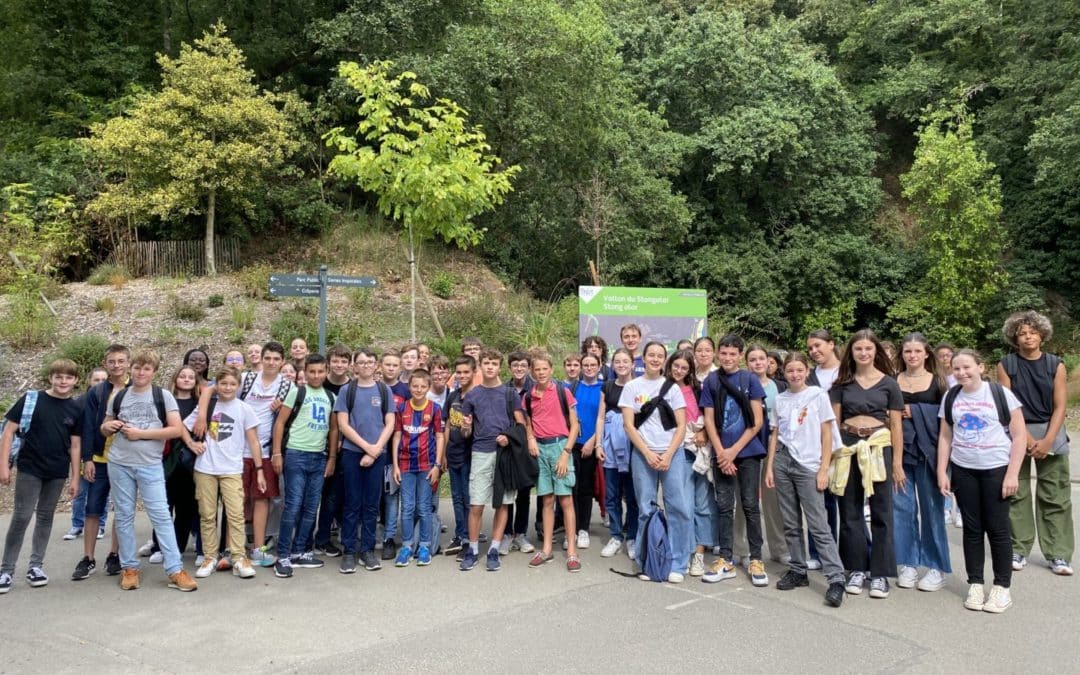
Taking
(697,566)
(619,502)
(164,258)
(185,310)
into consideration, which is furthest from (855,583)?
(164,258)

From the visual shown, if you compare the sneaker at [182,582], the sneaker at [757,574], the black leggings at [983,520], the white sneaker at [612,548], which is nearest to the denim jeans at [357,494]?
the sneaker at [182,582]

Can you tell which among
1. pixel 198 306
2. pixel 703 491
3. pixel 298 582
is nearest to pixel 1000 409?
pixel 703 491

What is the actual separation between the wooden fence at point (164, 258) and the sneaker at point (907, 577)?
652 inches

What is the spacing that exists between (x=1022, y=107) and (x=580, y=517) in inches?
993

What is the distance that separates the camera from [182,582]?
5812 millimetres

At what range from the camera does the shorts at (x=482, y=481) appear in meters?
6.50

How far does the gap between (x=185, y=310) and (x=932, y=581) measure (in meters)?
13.6

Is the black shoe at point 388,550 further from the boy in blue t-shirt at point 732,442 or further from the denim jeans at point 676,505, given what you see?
the boy in blue t-shirt at point 732,442

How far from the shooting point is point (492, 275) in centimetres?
2098

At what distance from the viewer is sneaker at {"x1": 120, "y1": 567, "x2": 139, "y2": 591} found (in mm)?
5820

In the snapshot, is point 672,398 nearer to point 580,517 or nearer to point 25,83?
point 580,517

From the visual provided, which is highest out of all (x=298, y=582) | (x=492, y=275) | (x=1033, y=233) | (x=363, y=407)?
(x=1033, y=233)

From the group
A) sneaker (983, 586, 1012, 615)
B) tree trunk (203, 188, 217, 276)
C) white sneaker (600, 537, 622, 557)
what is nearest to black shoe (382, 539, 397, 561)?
white sneaker (600, 537, 622, 557)

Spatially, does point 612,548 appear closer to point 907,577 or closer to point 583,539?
point 583,539
